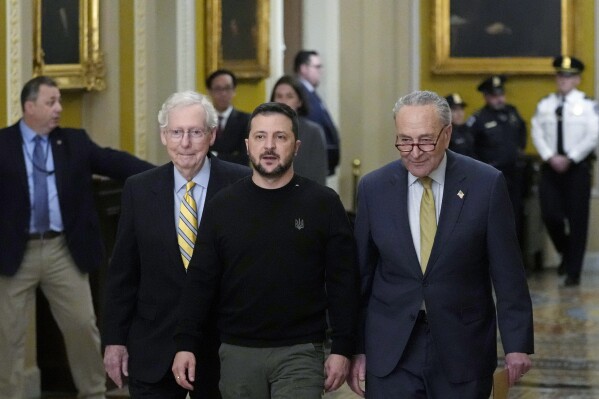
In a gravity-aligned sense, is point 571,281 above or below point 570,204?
below

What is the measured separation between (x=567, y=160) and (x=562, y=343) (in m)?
3.81

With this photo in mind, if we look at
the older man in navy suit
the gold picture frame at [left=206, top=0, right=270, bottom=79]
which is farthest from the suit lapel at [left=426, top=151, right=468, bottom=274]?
the gold picture frame at [left=206, top=0, right=270, bottom=79]

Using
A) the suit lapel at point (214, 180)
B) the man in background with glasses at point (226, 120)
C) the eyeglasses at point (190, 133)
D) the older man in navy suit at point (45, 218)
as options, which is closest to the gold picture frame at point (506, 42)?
the man in background with glasses at point (226, 120)

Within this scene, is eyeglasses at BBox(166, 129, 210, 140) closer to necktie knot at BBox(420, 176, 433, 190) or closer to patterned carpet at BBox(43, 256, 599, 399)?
necktie knot at BBox(420, 176, 433, 190)

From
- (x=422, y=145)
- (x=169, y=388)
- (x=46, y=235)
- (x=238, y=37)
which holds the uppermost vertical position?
(x=238, y=37)

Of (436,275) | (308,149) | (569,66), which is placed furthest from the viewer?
(569,66)

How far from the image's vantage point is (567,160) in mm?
14414

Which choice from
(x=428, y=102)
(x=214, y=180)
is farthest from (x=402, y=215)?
(x=214, y=180)

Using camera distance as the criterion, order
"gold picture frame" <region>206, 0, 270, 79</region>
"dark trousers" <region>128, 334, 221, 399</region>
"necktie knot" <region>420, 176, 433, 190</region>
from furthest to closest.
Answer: "gold picture frame" <region>206, 0, 270, 79</region> < "dark trousers" <region>128, 334, 221, 399</region> < "necktie knot" <region>420, 176, 433, 190</region>

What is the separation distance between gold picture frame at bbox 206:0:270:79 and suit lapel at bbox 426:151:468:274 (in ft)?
23.8

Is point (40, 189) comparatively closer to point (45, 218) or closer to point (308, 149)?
point (45, 218)

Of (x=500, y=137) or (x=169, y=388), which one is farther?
(x=500, y=137)

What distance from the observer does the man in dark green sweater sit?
5117mm

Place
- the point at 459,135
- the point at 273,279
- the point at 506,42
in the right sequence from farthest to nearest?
the point at 506,42 → the point at 459,135 → the point at 273,279
